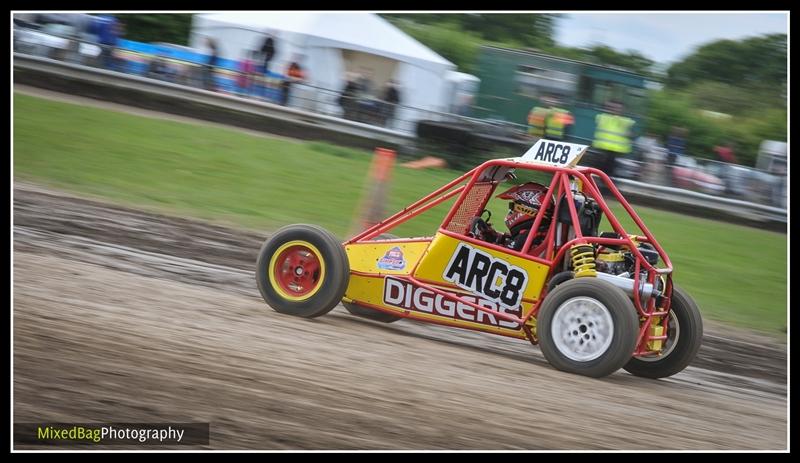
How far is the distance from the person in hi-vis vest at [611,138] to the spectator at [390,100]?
3401 millimetres

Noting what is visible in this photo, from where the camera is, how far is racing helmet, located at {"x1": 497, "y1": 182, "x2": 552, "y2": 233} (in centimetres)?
718

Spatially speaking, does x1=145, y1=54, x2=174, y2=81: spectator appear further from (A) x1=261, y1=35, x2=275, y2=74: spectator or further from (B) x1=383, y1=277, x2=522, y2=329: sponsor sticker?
(B) x1=383, y1=277, x2=522, y2=329: sponsor sticker

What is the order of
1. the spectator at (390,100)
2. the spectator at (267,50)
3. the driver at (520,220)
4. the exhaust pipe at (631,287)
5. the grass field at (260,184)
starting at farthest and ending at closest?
the spectator at (267,50) → the spectator at (390,100) → the grass field at (260,184) → the driver at (520,220) → the exhaust pipe at (631,287)

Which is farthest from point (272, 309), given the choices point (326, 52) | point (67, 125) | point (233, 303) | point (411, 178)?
point (326, 52)

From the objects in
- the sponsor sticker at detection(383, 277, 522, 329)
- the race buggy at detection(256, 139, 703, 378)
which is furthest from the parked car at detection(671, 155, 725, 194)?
the sponsor sticker at detection(383, 277, 522, 329)

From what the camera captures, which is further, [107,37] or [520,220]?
[107,37]

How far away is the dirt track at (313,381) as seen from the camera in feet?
16.9

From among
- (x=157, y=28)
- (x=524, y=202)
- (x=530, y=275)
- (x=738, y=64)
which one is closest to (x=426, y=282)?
(x=530, y=275)

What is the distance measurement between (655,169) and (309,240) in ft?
30.1

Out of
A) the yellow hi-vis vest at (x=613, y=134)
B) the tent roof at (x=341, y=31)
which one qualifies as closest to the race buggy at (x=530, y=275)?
the yellow hi-vis vest at (x=613, y=134)

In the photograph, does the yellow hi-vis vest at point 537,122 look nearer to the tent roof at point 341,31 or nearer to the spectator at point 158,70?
the tent roof at point 341,31

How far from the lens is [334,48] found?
712 inches

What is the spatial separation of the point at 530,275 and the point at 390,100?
10.5 meters

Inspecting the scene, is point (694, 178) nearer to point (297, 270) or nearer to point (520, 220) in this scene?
point (520, 220)
